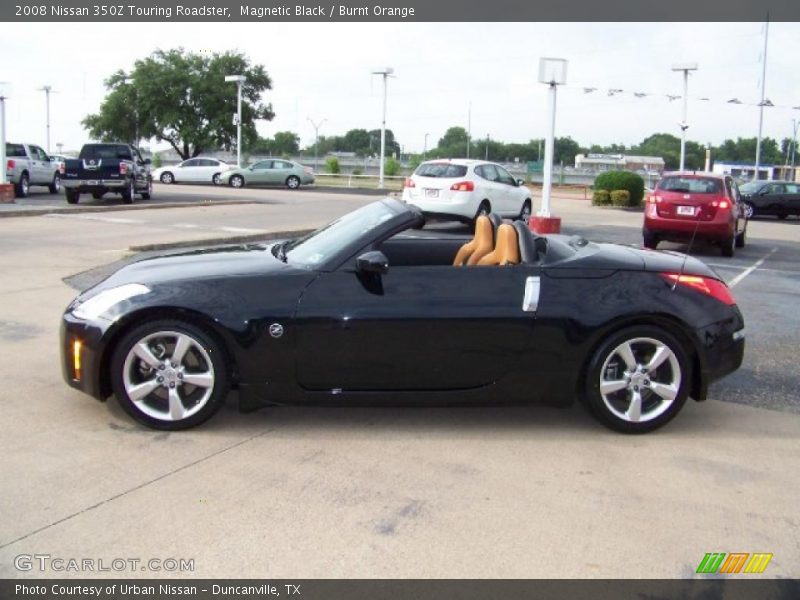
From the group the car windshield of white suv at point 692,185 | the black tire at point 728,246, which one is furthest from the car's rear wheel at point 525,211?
the black tire at point 728,246

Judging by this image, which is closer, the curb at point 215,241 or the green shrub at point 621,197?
the curb at point 215,241

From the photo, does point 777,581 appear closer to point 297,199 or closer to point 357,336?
point 357,336

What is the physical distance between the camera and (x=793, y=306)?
9.48 m

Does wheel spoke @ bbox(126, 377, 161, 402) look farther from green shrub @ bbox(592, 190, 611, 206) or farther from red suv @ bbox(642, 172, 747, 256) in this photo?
green shrub @ bbox(592, 190, 611, 206)

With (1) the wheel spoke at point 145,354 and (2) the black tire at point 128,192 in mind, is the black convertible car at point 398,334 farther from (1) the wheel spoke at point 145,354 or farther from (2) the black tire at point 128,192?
(2) the black tire at point 128,192

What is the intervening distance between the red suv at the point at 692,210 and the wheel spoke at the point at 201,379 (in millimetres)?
11749

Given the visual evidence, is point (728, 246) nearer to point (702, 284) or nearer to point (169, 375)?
point (702, 284)

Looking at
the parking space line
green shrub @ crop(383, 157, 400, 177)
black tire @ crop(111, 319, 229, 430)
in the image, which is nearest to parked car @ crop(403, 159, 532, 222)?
the parking space line

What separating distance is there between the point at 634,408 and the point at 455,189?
41.1 feet

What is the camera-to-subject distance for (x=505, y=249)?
497cm

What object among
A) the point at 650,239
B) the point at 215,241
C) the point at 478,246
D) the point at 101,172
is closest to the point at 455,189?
the point at 650,239

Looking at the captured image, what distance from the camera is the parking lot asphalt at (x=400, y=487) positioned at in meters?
3.34

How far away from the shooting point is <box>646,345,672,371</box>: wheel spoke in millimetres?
4820

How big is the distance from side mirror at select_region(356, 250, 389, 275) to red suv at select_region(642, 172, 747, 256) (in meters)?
11.1
